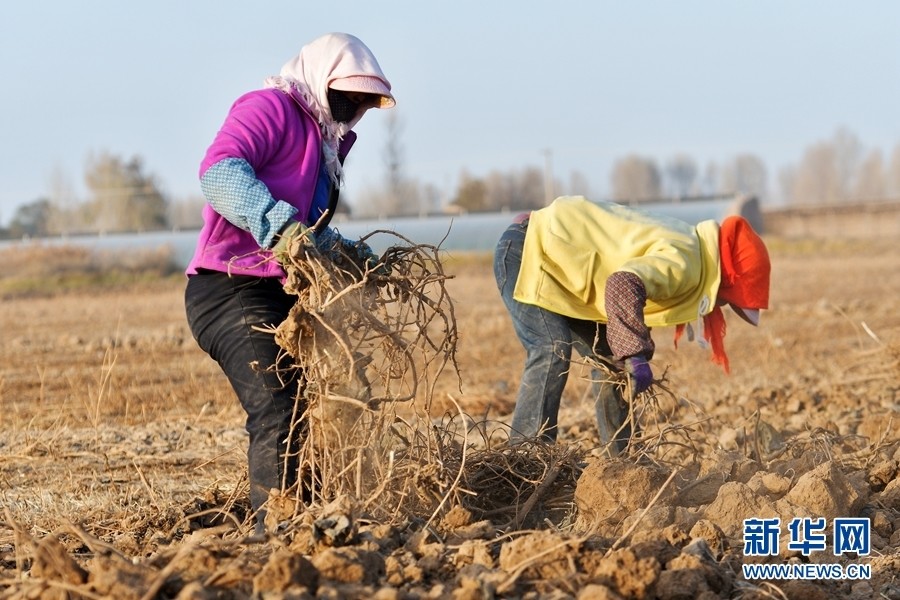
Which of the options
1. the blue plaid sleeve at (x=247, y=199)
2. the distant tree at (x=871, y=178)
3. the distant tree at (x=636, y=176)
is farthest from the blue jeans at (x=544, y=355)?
the distant tree at (x=871, y=178)

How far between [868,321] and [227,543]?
949cm

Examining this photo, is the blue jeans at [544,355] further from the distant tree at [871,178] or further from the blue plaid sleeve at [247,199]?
the distant tree at [871,178]

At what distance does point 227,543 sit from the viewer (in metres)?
3.00

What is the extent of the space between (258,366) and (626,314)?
1381 millimetres

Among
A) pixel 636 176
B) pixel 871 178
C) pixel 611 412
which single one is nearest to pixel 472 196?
pixel 611 412

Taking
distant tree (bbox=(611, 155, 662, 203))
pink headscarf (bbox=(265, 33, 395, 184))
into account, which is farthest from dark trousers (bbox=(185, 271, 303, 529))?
distant tree (bbox=(611, 155, 662, 203))

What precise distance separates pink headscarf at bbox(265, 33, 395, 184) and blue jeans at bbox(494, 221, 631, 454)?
1099 millimetres

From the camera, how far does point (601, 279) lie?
452cm

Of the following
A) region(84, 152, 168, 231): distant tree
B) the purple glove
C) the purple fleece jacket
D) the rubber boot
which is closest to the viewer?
the purple fleece jacket

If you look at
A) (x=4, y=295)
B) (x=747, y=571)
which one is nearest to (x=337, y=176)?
(x=747, y=571)

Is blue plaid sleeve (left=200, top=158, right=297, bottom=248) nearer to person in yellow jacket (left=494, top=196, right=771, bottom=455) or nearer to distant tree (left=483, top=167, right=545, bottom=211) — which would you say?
person in yellow jacket (left=494, top=196, right=771, bottom=455)

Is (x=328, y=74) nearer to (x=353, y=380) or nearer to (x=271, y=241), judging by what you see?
(x=271, y=241)

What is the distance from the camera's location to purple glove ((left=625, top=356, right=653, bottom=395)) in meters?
4.36

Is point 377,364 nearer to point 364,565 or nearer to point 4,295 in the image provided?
point 364,565
